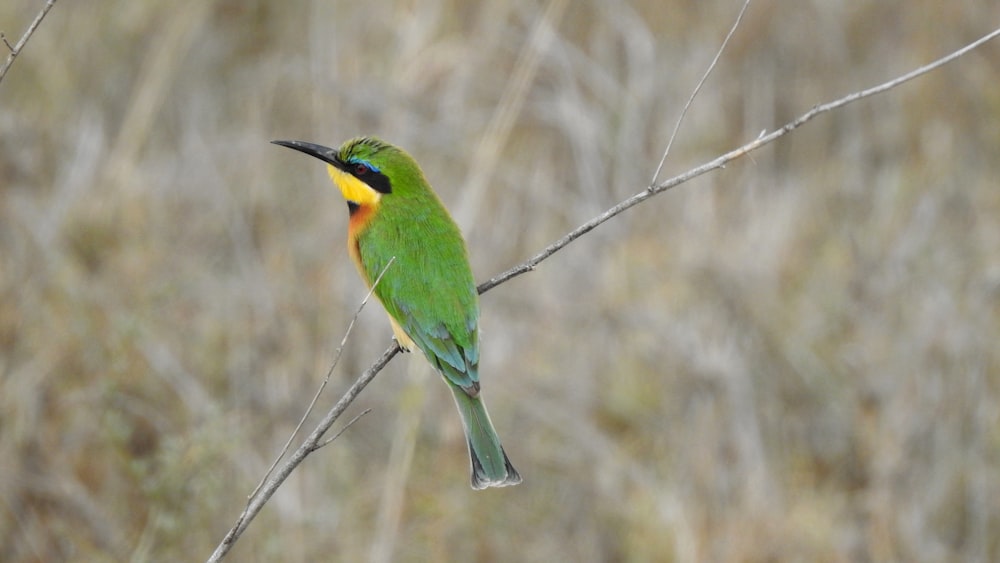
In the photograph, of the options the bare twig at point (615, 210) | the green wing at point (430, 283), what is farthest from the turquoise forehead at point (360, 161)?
the bare twig at point (615, 210)

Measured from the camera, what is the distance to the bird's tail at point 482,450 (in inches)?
108

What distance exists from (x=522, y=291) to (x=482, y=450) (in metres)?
2.56

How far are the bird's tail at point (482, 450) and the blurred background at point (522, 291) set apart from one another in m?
0.39

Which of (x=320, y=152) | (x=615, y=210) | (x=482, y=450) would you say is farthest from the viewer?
(x=320, y=152)

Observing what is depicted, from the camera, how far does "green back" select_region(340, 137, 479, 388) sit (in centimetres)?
303

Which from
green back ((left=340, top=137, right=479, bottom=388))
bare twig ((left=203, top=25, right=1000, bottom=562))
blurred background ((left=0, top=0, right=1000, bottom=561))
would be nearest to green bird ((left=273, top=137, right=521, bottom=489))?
green back ((left=340, top=137, right=479, bottom=388))

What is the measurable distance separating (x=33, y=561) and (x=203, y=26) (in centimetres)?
338

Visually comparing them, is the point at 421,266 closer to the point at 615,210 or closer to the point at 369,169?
the point at 369,169

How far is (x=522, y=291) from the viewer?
213 inches

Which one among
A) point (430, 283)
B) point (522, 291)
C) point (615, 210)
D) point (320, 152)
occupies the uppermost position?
point (615, 210)

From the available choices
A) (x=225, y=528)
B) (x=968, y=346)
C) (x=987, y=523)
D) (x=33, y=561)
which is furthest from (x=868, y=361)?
(x=33, y=561)

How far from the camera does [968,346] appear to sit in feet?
14.5

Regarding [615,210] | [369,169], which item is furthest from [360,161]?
[615,210]

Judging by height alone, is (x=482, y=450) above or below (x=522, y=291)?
below
